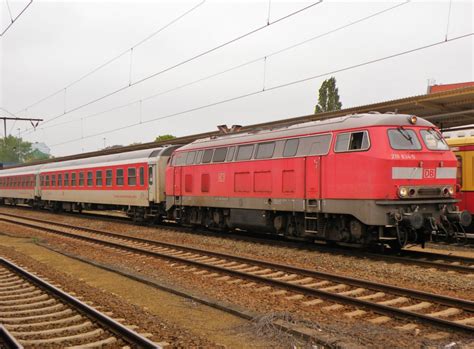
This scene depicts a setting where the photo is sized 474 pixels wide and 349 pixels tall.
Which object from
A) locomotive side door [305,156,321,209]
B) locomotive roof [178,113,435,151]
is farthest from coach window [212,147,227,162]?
locomotive side door [305,156,321,209]

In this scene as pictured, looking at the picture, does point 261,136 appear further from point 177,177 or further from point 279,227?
point 177,177

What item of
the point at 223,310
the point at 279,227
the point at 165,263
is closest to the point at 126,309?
the point at 223,310

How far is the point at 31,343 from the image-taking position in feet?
18.2

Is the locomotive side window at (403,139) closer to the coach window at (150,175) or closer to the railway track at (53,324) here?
the railway track at (53,324)

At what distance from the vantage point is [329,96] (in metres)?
63.2

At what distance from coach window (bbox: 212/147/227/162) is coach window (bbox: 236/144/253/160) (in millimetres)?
884

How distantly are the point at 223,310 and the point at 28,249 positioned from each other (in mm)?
9776

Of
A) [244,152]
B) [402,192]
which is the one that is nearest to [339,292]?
[402,192]

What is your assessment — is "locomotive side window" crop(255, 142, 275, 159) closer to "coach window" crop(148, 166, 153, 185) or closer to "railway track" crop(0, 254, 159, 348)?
"railway track" crop(0, 254, 159, 348)

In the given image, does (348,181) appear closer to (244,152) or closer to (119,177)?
(244,152)

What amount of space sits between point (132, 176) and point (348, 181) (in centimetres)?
1433

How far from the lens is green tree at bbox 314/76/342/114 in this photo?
206 ft

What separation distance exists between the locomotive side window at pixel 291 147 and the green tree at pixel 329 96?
1969 inches

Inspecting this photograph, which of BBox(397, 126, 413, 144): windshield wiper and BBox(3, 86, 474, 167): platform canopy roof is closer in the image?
BBox(397, 126, 413, 144): windshield wiper
